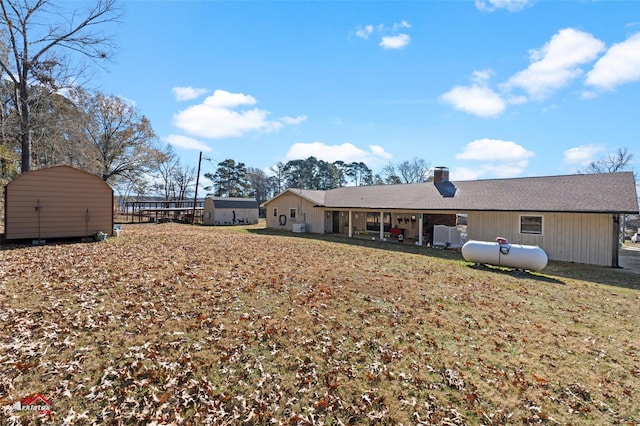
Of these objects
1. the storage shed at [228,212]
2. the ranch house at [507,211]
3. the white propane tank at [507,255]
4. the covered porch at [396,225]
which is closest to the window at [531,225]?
the ranch house at [507,211]

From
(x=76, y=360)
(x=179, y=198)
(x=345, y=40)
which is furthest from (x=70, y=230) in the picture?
(x=179, y=198)

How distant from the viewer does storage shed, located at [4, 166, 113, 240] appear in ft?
39.5

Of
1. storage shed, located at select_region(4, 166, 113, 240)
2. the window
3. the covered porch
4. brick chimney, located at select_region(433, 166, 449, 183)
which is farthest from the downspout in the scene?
storage shed, located at select_region(4, 166, 113, 240)

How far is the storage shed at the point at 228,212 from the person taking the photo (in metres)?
31.2

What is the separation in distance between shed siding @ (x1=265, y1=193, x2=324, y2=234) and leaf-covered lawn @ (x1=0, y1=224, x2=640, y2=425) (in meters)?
14.9

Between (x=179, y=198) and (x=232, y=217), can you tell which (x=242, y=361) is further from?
(x=179, y=198)

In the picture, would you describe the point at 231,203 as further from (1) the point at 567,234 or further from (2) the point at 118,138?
(1) the point at 567,234

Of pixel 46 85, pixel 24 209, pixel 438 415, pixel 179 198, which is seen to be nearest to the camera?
pixel 438 415

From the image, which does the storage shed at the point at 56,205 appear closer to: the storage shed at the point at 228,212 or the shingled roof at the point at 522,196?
the shingled roof at the point at 522,196

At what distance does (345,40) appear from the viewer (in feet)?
40.8

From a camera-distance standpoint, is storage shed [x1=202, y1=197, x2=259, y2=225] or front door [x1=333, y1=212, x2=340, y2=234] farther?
storage shed [x1=202, y1=197, x2=259, y2=225]

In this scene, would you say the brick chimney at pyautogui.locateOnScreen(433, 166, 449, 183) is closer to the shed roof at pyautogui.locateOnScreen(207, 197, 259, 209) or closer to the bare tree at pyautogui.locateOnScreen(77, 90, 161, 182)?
the shed roof at pyautogui.locateOnScreen(207, 197, 259, 209)

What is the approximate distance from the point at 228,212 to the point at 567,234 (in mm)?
27918

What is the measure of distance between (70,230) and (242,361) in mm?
13379
